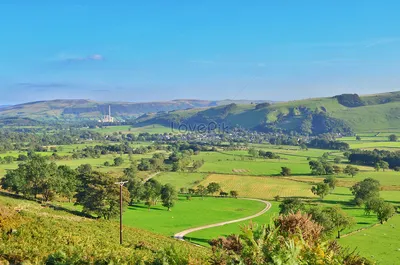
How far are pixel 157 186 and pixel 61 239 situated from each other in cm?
6886

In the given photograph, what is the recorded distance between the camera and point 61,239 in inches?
1310

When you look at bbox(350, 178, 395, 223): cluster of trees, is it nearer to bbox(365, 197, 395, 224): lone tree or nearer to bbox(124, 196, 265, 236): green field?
bbox(365, 197, 395, 224): lone tree

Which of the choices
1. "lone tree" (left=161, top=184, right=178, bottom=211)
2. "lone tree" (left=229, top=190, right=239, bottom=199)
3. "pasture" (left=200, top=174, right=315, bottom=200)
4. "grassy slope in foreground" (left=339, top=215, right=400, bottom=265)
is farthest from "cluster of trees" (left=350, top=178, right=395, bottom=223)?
"lone tree" (left=161, top=184, right=178, bottom=211)

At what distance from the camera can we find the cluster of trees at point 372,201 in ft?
249

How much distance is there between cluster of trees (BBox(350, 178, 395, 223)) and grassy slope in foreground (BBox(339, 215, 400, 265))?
90.2 inches

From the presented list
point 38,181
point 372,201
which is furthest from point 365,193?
point 38,181

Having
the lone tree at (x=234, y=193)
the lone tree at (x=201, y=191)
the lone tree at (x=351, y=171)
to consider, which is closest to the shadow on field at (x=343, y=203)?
the lone tree at (x=234, y=193)

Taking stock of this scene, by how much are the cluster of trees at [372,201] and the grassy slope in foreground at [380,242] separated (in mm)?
2291

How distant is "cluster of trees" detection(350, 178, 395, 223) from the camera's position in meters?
75.8

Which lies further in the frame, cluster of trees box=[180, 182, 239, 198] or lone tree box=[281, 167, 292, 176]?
lone tree box=[281, 167, 292, 176]

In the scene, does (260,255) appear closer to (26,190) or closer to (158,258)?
(158,258)

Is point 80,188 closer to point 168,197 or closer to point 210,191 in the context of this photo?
point 168,197

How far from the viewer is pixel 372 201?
82.9m

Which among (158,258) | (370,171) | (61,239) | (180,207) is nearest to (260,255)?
(158,258)
